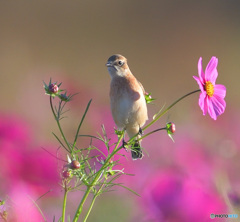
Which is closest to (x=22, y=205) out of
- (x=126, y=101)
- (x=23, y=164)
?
(x=23, y=164)

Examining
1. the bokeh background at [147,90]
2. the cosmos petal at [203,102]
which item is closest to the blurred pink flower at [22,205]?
the bokeh background at [147,90]

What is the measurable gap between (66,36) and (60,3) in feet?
2.76

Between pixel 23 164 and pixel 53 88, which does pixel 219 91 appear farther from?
pixel 23 164

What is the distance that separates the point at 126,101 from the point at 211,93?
19.5 inches

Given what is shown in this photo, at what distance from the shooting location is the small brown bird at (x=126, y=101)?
123cm

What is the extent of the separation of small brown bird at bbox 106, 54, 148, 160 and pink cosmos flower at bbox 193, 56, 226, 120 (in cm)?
34

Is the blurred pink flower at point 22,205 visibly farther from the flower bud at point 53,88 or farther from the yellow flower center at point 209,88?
the yellow flower center at point 209,88

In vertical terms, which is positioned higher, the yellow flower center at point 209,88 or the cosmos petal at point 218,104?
the yellow flower center at point 209,88

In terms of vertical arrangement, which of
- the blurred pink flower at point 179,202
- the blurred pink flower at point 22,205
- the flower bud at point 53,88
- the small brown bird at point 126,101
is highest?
the small brown bird at point 126,101

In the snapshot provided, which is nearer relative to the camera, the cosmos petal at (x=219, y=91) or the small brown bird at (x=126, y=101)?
the cosmos petal at (x=219, y=91)

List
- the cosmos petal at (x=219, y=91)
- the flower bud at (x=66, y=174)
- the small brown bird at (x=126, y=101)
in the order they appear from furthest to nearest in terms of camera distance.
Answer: the small brown bird at (x=126, y=101) → the cosmos petal at (x=219, y=91) → the flower bud at (x=66, y=174)

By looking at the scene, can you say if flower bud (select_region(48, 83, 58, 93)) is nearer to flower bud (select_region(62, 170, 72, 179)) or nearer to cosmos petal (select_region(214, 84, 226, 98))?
flower bud (select_region(62, 170, 72, 179))

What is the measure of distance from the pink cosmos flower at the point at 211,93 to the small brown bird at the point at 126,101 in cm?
34

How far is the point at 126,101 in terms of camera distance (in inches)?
50.6
